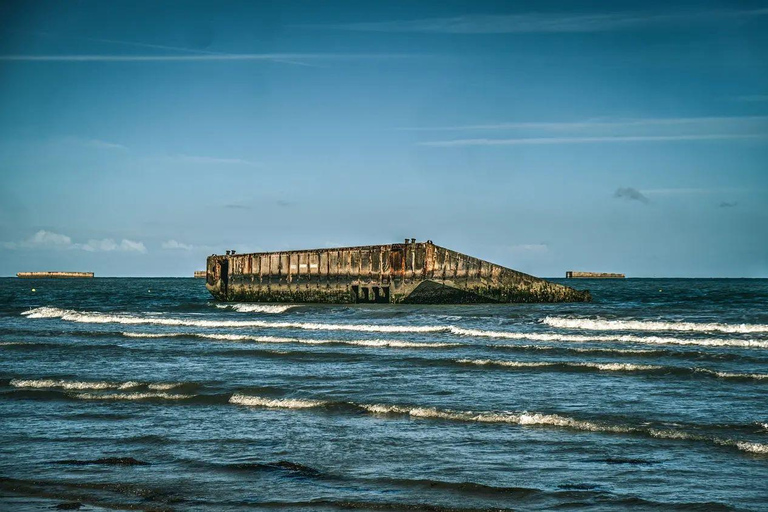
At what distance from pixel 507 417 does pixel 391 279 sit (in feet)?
113

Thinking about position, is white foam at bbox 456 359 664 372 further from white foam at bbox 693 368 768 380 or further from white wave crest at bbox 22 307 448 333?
white wave crest at bbox 22 307 448 333

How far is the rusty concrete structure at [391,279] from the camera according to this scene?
1799 inches

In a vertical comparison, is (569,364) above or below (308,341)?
below

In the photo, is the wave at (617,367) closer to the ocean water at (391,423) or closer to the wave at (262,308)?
the ocean water at (391,423)

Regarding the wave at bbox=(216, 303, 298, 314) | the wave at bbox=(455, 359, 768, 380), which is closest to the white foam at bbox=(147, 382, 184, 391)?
the wave at bbox=(455, 359, 768, 380)

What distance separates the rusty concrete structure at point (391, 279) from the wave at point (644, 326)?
1325cm

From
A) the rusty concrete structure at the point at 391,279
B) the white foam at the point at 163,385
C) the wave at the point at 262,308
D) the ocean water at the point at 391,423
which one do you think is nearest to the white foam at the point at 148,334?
the ocean water at the point at 391,423

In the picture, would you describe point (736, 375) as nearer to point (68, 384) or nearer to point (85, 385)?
point (85, 385)

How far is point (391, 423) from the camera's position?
12609 millimetres

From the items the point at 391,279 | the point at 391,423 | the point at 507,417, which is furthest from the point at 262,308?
the point at 507,417

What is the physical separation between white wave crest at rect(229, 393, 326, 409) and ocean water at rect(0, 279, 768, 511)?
0.17 ft

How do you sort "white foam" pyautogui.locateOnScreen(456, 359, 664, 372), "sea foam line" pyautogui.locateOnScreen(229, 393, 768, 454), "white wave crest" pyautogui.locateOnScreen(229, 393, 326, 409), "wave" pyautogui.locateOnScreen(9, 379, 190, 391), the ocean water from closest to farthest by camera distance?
the ocean water → "sea foam line" pyautogui.locateOnScreen(229, 393, 768, 454) → "white wave crest" pyautogui.locateOnScreen(229, 393, 326, 409) → "wave" pyautogui.locateOnScreen(9, 379, 190, 391) → "white foam" pyautogui.locateOnScreen(456, 359, 664, 372)

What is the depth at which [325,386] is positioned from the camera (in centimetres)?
1631

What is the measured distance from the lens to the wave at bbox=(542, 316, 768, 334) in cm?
2730
